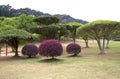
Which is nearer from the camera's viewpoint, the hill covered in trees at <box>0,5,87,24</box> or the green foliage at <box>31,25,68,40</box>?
A: the green foliage at <box>31,25,68,40</box>

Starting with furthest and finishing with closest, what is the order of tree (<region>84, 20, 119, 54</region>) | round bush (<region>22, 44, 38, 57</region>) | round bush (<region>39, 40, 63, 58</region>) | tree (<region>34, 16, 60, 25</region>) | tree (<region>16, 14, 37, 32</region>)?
1. tree (<region>16, 14, 37, 32</region>)
2. tree (<region>34, 16, 60, 25</region>)
3. tree (<region>84, 20, 119, 54</region>)
4. round bush (<region>22, 44, 38, 57</region>)
5. round bush (<region>39, 40, 63, 58</region>)

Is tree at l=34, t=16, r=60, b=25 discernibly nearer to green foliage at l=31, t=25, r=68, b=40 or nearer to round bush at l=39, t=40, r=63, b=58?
green foliage at l=31, t=25, r=68, b=40

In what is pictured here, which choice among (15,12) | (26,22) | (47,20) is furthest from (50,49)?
(15,12)

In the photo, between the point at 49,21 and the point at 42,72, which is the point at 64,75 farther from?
the point at 49,21

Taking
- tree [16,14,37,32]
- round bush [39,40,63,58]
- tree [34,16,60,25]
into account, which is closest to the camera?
round bush [39,40,63,58]

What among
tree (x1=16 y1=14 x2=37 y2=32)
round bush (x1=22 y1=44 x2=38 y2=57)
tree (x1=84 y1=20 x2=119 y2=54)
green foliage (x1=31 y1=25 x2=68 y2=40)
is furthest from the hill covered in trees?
round bush (x1=22 y1=44 x2=38 y2=57)

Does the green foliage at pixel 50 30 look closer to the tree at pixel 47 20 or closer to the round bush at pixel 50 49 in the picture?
the tree at pixel 47 20

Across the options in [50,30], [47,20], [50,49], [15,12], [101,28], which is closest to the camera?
[50,49]

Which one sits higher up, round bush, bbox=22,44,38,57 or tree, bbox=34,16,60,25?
tree, bbox=34,16,60,25

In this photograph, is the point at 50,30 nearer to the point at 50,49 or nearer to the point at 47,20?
the point at 47,20

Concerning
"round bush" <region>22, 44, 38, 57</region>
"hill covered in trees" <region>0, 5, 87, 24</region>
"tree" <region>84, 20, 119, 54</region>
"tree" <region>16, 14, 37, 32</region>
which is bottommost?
"round bush" <region>22, 44, 38, 57</region>

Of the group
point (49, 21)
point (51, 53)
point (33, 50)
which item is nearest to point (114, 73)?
point (51, 53)

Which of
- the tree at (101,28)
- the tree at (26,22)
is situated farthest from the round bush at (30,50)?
the tree at (26,22)

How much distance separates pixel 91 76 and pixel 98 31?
1322 centimetres
